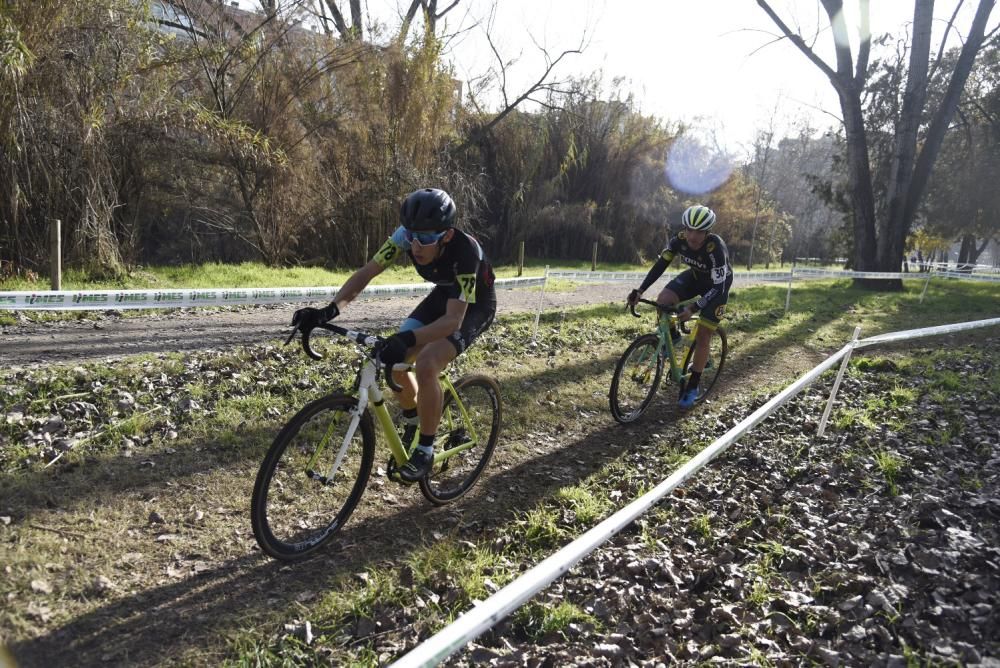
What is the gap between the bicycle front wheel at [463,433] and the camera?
14.8ft

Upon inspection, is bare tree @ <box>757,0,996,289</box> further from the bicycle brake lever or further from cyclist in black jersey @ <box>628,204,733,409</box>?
the bicycle brake lever

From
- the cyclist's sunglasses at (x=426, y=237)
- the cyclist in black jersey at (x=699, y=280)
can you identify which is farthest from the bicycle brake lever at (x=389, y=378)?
the cyclist in black jersey at (x=699, y=280)

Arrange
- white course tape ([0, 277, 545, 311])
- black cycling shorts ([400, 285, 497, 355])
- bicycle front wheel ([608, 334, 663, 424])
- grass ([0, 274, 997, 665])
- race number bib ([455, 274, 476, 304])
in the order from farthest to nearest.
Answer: bicycle front wheel ([608, 334, 663, 424]), white course tape ([0, 277, 545, 311]), black cycling shorts ([400, 285, 497, 355]), race number bib ([455, 274, 476, 304]), grass ([0, 274, 997, 665])

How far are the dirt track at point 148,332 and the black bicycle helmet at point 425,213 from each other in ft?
16.3

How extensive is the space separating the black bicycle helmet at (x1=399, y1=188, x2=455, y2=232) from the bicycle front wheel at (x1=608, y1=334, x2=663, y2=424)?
335 cm

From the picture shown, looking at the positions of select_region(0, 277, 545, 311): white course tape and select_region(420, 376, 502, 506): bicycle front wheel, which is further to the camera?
select_region(0, 277, 545, 311): white course tape

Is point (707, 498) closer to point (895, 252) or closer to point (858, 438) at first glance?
point (858, 438)

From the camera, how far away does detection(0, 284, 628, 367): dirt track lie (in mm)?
6742

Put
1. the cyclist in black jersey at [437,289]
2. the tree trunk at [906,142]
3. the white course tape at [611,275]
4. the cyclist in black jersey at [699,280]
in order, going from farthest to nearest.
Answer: the tree trunk at [906,142] → the white course tape at [611,275] → the cyclist in black jersey at [699,280] → the cyclist in black jersey at [437,289]

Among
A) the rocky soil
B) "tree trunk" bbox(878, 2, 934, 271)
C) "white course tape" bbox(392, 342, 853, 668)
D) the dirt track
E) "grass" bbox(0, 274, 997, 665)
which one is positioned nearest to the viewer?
"white course tape" bbox(392, 342, 853, 668)

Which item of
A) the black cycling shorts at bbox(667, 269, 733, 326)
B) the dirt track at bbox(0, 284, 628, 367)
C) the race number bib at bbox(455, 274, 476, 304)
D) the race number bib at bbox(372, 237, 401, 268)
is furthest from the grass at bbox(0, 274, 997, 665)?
the race number bib at bbox(372, 237, 401, 268)

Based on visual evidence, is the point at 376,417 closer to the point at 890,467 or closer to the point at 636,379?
the point at 636,379

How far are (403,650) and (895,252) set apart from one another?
75.3 ft

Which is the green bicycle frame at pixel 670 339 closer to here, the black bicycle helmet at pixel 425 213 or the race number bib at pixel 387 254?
the race number bib at pixel 387 254
